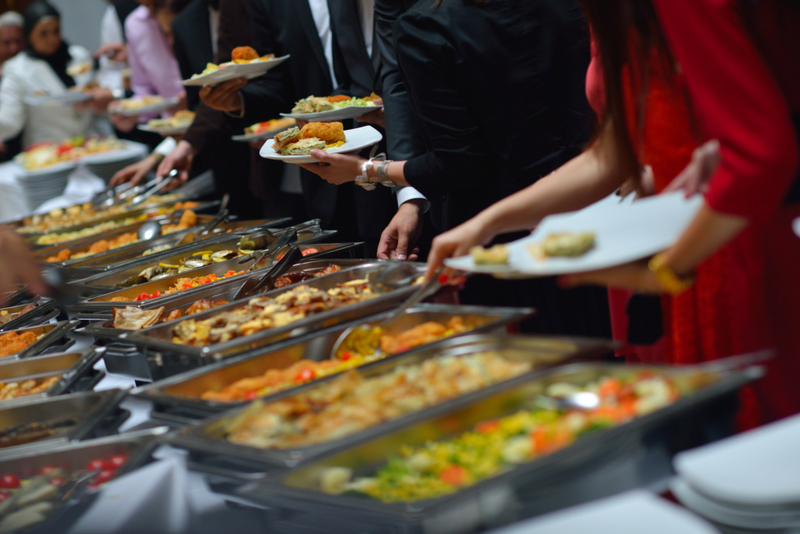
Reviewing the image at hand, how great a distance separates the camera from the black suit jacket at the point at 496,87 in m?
1.79

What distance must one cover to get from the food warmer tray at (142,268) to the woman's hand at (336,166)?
0.72 ft

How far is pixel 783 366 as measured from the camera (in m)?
1.02

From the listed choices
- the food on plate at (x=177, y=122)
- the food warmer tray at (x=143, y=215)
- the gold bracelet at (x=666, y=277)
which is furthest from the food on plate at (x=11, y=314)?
the gold bracelet at (x=666, y=277)

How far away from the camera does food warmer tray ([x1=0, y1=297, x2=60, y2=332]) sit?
2.14 metres

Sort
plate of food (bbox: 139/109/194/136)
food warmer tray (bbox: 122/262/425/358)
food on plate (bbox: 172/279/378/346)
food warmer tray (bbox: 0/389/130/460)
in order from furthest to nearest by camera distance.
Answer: plate of food (bbox: 139/109/194/136) → food on plate (bbox: 172/279/378/346) → food warmer tray (bbox: 122/262/425/358) → food warmer tray (bbox: 0/389/130/460)

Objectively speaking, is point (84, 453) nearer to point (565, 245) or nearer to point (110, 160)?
point (565, 245)

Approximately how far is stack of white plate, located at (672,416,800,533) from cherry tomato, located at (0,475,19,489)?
3.50 ft

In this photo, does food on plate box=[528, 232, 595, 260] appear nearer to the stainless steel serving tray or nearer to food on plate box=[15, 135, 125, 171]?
the stainless steel serving tray

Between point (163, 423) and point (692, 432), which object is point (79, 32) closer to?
point (163, 423)

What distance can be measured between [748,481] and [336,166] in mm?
1598

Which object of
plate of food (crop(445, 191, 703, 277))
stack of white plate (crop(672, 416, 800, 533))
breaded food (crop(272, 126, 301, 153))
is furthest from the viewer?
breaded food (crop(272, 126, 301, 153))

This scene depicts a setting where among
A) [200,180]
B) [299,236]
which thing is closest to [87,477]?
[299,236]

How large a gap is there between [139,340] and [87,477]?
16.5 inches

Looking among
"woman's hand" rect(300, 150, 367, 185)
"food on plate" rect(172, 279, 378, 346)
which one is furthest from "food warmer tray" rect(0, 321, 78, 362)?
"woman's hand" rect(300, 150, 367, 185)
